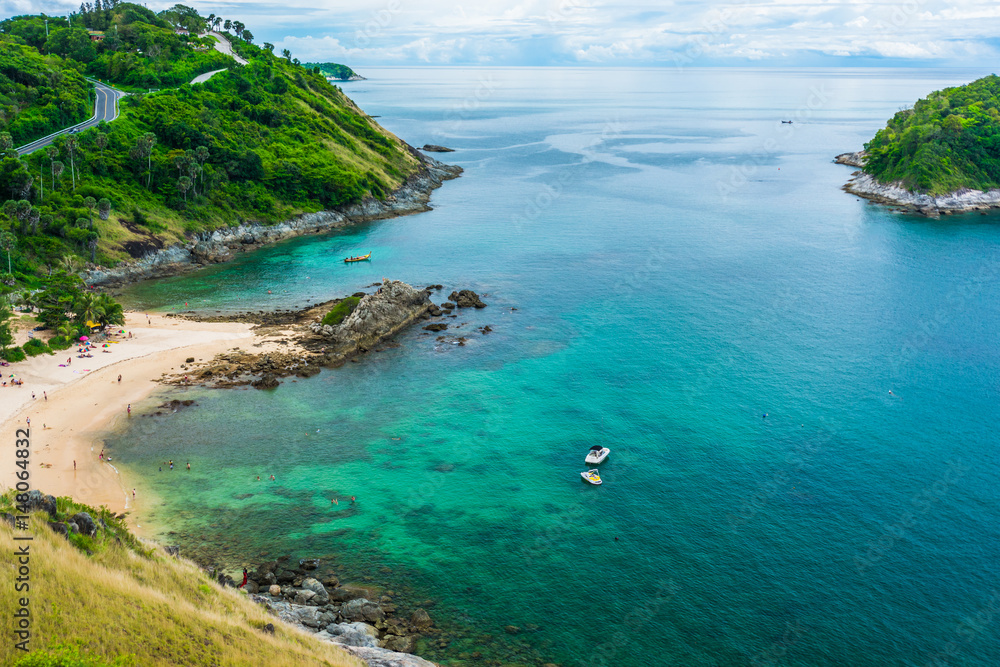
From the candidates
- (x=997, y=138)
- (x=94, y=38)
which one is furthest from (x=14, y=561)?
(x=997, y=138)

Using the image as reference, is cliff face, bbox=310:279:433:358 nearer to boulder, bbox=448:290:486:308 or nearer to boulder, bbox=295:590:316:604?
boulder, bbox=448:290:486:308

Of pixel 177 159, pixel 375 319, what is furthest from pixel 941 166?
pixel 177 159

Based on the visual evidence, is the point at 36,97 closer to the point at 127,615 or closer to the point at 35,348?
the point at 35,348

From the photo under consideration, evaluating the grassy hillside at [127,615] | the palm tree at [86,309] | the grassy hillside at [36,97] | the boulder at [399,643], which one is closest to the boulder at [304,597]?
the grassy hillside at [127,615]

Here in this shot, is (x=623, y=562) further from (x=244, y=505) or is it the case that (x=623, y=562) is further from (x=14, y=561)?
(x=14, y=561)

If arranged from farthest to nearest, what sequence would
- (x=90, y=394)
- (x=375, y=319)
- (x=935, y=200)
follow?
(x=935, y=200)
(x=375, y=319)
(x=90, y=394)
